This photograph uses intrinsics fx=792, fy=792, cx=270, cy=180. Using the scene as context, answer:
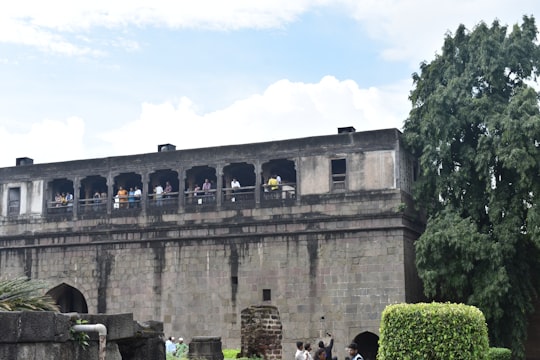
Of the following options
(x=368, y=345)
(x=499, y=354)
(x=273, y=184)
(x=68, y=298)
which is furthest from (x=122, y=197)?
(x=499, y=354)

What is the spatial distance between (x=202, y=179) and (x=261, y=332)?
6.92 m

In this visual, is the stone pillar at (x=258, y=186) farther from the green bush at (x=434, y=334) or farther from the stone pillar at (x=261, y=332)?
the green bush at (x=434, y=334)

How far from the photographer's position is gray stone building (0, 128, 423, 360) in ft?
76.9

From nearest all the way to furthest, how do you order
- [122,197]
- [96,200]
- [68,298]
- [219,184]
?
[219,184] → [122,197] → [96,200] → [68,298]

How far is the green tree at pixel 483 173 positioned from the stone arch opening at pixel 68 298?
1230 centimetres

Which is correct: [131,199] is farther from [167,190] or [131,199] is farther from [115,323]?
[115,323]

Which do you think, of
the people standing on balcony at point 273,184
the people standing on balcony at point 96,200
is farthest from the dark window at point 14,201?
the people standing on balcony at point 273,184

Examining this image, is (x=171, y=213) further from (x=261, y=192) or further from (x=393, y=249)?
(x=393, y=249)

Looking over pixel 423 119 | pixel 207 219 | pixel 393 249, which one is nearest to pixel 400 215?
pixel 393 249

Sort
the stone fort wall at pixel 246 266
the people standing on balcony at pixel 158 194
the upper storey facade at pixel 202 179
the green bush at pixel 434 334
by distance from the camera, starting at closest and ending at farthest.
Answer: the green bush at pixel 434 334 < the stone fort wall at pixel 246 266 < the upper storey facade at pixel 202 179 < the people standing on balcony at pixel 158 194

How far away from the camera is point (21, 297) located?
8.61 meters

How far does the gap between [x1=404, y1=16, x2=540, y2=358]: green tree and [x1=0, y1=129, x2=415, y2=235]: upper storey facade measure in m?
1.30

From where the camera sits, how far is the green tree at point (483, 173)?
21.4 m

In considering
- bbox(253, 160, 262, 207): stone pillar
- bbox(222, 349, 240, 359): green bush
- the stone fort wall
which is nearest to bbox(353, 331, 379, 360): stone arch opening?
the stone fort wall
